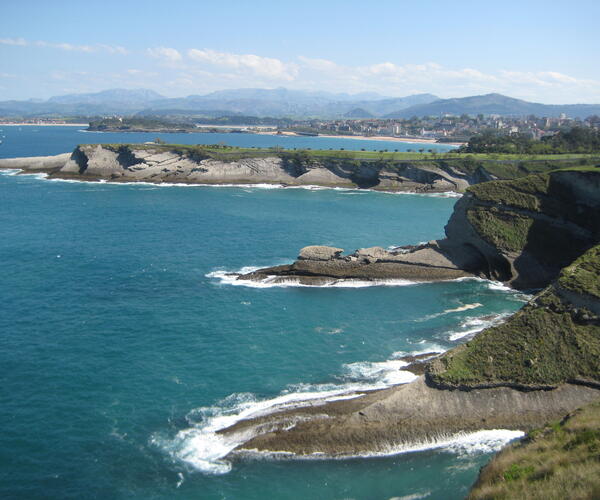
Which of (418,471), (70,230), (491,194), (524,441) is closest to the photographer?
(524,441)

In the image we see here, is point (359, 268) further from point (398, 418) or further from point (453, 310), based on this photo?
point (398, 418)

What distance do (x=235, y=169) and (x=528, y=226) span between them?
65.5m

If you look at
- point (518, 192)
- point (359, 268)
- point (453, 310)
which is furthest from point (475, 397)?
point (518, 192)

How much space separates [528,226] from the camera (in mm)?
45125

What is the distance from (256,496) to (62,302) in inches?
895

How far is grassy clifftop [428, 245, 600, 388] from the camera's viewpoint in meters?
24.4

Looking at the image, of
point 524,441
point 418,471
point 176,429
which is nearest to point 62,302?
point 176,429

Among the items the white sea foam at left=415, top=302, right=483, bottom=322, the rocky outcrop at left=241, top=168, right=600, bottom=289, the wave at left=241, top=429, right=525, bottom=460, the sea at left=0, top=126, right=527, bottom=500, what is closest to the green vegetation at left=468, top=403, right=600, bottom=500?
the wave at left=241, top=429, right=525, bottom=460

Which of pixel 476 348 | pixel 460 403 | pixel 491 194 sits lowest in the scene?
pixel 460 403

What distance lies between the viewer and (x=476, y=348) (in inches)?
1017

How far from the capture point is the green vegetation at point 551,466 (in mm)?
14359

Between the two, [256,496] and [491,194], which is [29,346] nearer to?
[256,496]

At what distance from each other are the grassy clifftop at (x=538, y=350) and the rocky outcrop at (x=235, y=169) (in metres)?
69.3

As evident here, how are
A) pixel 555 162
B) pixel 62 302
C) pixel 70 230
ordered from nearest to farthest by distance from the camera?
1. pixel 62 302
2. pixel 70 230
3. pixel 555 162
